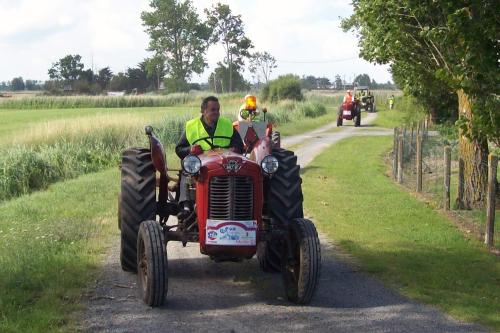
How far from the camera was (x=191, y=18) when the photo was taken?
99.6m

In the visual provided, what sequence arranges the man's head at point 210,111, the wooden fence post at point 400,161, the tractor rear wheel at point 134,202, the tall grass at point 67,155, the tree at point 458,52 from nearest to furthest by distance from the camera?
the tractor rear wheel at point 134,202 < the man's head at point 210,111 < the tree at point 458,52 < the wooden fence post at point 400,161 < the tall grass at point 67,155

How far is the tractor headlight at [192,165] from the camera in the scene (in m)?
7.51

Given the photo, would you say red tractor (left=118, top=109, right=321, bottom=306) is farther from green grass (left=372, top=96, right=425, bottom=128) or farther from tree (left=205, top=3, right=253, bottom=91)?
tree (left=205, top=3, right=253, bottom=91)

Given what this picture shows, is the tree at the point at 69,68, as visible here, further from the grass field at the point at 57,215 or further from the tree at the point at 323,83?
the grass field at the point at 57,215

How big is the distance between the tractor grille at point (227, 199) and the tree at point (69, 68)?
116 meters

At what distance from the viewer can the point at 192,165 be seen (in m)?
7.52

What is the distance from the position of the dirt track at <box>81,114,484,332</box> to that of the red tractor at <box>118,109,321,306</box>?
0.78 ft

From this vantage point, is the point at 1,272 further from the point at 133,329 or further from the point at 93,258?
the point at 133,329

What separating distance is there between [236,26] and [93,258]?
275 feet

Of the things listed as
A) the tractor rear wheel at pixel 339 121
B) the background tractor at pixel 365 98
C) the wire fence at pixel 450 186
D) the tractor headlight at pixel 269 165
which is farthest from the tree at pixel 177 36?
the tractor headlight at pixel 269 165

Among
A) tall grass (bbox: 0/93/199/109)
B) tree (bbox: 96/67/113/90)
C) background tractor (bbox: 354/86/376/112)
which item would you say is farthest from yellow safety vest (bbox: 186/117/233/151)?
tree (bbox: 96/67/113/90)

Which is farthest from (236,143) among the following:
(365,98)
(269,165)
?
(365,98)

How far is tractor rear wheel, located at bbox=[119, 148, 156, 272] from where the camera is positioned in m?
8.36

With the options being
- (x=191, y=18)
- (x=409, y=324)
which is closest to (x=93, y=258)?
(x=409, y=324)
